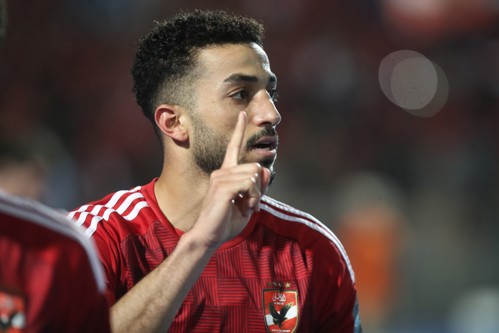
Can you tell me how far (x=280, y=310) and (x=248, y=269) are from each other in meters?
0.20

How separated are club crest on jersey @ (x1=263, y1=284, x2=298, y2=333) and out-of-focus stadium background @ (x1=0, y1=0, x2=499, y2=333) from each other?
4.08 m

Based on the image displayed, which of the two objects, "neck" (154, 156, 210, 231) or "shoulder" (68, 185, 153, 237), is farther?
"neck" (154, 156, 210, 231)

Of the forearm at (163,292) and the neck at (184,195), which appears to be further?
the neck at (184,195)

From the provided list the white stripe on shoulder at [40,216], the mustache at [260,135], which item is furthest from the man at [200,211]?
the white stripe on shoulder at [40,216]

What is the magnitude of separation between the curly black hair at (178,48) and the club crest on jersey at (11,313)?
203 cm

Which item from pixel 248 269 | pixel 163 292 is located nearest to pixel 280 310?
pixel 248 269

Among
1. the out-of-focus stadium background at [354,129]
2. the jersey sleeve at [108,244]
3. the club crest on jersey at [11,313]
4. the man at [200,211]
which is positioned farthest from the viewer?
the out-of-focus stadium background at [354,129]

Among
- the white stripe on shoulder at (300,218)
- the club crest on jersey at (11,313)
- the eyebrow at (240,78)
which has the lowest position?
the white stripe on shoulder at (300,218)

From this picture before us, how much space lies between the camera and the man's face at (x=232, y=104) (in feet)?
9.96

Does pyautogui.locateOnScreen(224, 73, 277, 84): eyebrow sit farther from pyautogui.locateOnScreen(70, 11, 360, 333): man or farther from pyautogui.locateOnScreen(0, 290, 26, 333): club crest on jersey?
pyautogui.locateOnScreen(0, 290, 26, 333): club crest on jersey

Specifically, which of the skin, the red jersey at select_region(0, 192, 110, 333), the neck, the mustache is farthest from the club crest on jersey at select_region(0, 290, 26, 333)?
the neck

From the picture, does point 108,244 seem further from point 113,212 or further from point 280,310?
point 280,310

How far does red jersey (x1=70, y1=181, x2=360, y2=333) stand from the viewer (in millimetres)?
2947

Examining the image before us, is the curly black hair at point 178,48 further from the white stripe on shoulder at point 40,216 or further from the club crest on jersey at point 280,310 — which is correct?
the white stripe on shoulder at point 40,216
